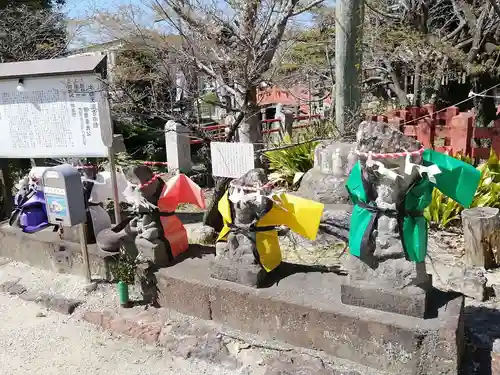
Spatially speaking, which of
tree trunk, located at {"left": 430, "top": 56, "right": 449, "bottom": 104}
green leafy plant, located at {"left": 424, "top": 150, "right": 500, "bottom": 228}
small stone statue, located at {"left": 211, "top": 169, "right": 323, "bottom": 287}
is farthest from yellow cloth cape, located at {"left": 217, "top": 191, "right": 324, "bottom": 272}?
tree trunk, located at {"left": 430, "top": 56, "right": 449, "bottom": 104}

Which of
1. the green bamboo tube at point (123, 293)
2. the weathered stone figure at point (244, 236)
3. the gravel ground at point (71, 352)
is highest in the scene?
the weathered stone figure at point (244, 236)

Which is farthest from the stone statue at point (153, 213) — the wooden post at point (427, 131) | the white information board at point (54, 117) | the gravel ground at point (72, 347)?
the wooden post at point (427, 131)

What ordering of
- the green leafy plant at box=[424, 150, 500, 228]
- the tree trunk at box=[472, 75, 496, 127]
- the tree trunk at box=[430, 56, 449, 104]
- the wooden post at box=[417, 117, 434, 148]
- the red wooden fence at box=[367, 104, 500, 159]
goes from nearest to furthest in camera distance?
the green leafy plant at box=[424, 150, 500, 228]
the red wooden fence at box=[367, 104, 500, 159]
the wooden post at box=[417, 117, 434, 148]
the tree trunk at box=[430, 56, 449, 104]
the tree trunk at box=[472, 75, 496, 127]

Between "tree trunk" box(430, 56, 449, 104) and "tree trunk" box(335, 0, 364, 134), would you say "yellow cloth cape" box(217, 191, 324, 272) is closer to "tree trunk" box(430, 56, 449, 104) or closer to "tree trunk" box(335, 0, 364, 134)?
"tree trunk" box(335, 0, 364, 134)

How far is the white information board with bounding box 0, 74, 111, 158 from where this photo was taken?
4527 mm

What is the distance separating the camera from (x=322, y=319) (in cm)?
296

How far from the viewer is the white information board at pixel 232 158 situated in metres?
4.39

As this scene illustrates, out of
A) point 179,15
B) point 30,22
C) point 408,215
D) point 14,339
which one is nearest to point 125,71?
point 30,22

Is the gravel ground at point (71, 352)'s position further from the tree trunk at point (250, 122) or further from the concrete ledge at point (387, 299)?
the tree trunk at point (250, 122)

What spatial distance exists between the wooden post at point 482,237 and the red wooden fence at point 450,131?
8.60 feet

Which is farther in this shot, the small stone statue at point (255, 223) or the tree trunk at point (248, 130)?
the tree trunk at point (248, 130)

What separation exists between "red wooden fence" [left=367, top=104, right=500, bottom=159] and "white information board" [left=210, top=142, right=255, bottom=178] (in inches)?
132

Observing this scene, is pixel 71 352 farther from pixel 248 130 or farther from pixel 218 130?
pixel 218 130

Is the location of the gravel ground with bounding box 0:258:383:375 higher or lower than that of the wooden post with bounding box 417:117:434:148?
lower
